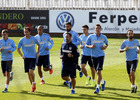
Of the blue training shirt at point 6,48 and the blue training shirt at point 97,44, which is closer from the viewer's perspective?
the blue training shirt at point 97,44

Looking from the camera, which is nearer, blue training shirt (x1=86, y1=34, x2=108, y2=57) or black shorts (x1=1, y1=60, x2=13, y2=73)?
blue training shirt (x1=86, y1=34, x2=108, y2=57)

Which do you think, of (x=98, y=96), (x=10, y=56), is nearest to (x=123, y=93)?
(x=98, y=96)

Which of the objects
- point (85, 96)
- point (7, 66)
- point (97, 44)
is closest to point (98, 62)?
point (97, 44)

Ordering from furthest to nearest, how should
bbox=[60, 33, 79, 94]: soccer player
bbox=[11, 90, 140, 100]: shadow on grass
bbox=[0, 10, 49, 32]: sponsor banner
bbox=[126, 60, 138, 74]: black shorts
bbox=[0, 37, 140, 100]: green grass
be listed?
1. bbox=[0, 10, 49, 32]: sponsor banner
2. bbox=[126, 60, 138, 74]: black shorts
3. bbox=[60, 33, 79, 94]: soccer player
4. bbox=[0, 37, 140, 100]: green grass
5. bbox=[11, 90, 140, 100]: shadow on grass

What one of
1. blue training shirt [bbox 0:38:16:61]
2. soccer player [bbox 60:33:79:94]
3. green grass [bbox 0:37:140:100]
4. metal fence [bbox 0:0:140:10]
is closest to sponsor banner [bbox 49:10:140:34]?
metal fence [bbox 0:0:140:10]

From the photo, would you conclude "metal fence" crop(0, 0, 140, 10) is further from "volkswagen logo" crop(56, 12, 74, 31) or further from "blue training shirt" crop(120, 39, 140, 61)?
"blue training shirt" crop(120, 39, 140, 61)

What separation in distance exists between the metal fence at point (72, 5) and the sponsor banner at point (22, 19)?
1.81m

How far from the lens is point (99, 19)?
117ft

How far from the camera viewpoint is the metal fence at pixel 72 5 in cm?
3828

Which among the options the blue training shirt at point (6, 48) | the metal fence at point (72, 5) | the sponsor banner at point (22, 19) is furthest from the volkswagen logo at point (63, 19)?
the blue training shirt at point (6, 48)

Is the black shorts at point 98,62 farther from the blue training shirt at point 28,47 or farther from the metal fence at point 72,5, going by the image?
the metal fence at point 72,5

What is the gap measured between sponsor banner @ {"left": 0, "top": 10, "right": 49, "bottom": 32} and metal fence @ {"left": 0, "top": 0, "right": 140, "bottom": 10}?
1807mm

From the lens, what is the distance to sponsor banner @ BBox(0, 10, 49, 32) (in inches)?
1438

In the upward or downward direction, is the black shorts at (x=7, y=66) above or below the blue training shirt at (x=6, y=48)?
below
